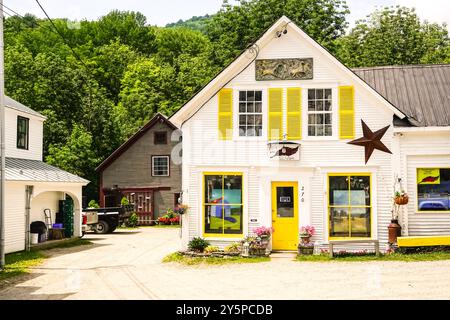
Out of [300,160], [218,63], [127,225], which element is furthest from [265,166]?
[218,63]

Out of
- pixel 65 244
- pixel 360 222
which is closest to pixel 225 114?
pixel 360 222

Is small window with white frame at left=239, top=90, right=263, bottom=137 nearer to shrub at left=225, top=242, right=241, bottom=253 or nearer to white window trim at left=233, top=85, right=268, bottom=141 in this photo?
white window trim at left=233, top=85, right=268, bottom=141

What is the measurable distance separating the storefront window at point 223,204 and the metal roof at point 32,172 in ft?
22.9

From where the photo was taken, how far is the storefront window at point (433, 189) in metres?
18.1

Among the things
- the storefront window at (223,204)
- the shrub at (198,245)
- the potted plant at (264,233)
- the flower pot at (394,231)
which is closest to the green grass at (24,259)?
the shrub at (198,245)

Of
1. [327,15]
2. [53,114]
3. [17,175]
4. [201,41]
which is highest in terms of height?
[201,41]

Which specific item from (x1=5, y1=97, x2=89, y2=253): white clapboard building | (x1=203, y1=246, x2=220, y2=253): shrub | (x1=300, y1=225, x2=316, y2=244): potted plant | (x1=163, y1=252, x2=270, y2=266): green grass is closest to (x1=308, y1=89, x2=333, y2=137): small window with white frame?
(x1=300, y1=225, x2=316, y2=244): potted plant

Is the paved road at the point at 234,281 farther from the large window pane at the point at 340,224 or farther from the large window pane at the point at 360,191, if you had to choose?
the large window pane at the point at 360,191

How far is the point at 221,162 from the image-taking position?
62.0ft

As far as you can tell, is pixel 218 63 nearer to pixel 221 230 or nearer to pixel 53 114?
pixel 53 114

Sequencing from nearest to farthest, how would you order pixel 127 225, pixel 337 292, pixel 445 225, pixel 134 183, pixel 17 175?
1. pixel 337 292
2. pixel 445 225
3. pixel 17 175
4. pixel 127 225
5. pixel 134 183

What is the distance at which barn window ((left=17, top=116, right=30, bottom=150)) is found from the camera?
2502 cm

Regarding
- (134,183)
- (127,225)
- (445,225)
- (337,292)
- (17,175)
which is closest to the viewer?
(337,292)

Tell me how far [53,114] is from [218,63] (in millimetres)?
14823
